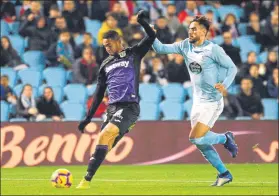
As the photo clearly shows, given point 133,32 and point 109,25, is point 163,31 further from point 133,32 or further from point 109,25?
point 109,25

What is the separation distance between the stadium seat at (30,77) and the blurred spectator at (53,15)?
166cm

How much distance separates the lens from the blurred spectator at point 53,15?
925 inches

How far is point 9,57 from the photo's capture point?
22.7 meters

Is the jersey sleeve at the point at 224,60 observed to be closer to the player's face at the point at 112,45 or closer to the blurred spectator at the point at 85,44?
the player's face at the point at 112,45

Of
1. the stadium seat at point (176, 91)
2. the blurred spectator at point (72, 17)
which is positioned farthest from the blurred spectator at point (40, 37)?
the stadium seat at point (176, 91)

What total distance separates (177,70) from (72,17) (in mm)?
3615

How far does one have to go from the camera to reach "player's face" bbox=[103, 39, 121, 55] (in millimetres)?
12375

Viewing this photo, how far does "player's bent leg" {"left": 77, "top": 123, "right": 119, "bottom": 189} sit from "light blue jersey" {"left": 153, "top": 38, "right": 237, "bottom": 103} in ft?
5.15

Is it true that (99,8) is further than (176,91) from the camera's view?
Yes

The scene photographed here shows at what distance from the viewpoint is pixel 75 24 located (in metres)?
23.7

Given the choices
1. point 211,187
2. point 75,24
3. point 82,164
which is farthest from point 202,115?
point 75,24

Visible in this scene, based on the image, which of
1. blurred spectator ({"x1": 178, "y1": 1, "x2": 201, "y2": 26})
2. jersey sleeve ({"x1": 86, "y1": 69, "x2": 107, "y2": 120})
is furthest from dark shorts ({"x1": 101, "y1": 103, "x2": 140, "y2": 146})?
blurred spectator ({"x1": 178, "y1": 1, "x2": 201, "y2": 26})

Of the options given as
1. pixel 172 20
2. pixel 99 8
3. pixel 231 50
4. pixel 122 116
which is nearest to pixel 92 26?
pixel 99 8

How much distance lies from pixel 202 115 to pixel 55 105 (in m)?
8.38
